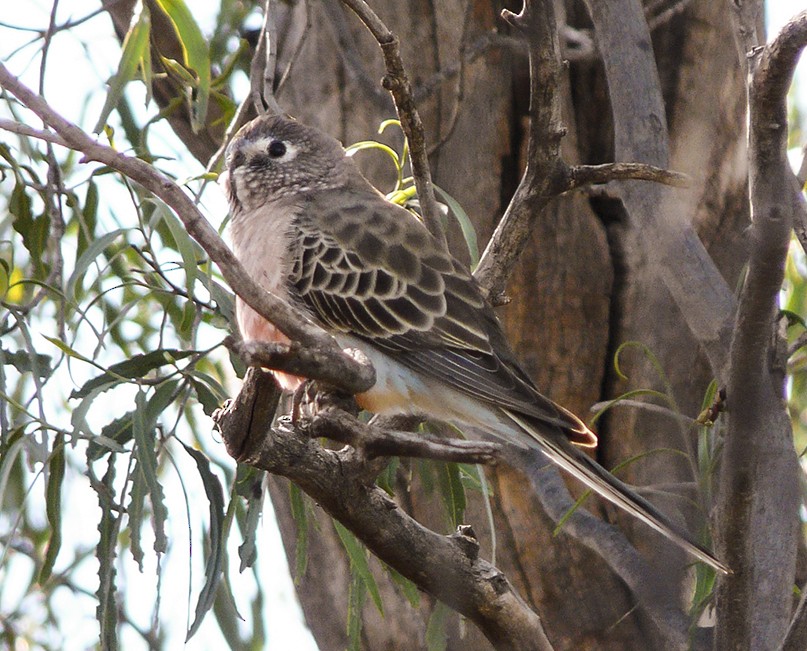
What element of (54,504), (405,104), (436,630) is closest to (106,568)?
(54,504)

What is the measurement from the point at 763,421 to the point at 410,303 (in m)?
0.89

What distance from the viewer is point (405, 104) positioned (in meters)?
2.49

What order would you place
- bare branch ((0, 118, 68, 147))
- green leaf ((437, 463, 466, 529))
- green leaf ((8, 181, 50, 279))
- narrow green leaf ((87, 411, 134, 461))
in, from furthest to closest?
green leaf ((8, 181, 50, 279)) < green leaf ((437, 463, 466, 529)) < narrow green leaf ((87, 411, 134, 461)) < bare branch ((0, 118, 68, 147))

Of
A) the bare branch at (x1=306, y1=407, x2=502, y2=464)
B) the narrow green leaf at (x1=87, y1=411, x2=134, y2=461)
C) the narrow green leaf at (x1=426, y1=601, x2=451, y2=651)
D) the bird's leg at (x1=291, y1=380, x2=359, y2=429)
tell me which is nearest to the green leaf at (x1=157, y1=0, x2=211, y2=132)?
the narrow green leaf at (x1=87, y1=411, x2=134, y2=461)

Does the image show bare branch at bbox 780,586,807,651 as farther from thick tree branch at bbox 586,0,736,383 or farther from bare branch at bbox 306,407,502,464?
thick tree branch at bbox 586,0,736,383

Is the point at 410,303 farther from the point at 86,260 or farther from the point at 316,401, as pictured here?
the point at 86,260

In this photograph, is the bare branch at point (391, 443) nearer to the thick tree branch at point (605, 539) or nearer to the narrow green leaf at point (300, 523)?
the thick tree branch at point (605, 539)

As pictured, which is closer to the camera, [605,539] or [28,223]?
[605,539]

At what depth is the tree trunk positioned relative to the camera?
352cm

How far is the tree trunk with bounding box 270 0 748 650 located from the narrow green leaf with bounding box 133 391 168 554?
0.99m

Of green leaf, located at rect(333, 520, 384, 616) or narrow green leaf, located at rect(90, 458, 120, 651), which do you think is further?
green leaf, located at rect(333, 520, 384, 616)

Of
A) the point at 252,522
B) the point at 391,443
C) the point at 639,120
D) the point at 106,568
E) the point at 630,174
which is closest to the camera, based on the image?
the point at 391,443

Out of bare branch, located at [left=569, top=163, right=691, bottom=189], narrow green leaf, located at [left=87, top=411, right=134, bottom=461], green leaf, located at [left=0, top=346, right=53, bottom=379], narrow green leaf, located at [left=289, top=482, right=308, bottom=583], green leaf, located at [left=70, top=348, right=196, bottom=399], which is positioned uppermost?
bare branch, located at [left=569, top=163, right=691, bottom=189]

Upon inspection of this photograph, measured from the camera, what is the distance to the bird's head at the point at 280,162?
3.36 meters
